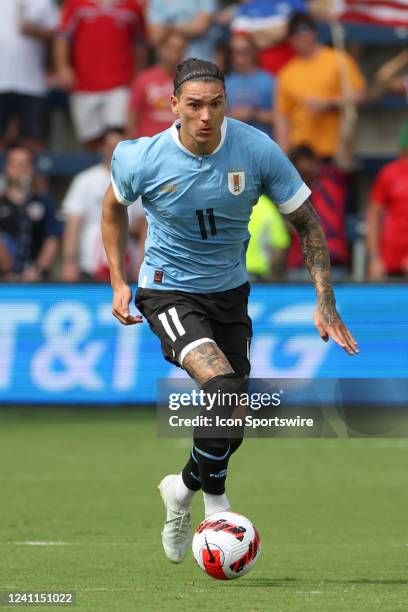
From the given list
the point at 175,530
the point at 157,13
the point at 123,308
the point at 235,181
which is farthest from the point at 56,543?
the point at 157,13

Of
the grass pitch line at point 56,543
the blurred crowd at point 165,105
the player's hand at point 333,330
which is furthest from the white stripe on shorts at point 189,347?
the blurred crowd at point 165,105

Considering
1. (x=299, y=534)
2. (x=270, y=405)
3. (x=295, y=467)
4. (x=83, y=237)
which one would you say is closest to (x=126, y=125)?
(x=83, y=237)

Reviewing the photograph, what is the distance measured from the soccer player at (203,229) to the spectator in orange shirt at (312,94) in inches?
346

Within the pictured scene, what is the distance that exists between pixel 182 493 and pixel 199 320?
40.8 inches

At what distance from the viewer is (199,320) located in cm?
725

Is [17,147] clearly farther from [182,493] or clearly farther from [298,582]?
[298,582]

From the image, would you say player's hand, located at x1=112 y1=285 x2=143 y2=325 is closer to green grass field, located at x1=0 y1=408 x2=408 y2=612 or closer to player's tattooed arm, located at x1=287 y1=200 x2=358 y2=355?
player's tattooed arm, located at x1=287 y1=200 x2=358 y2=355

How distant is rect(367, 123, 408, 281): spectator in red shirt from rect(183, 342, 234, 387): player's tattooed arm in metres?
8.02

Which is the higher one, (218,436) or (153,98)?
(218,436)

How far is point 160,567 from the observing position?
25.2 feet

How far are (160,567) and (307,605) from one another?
1.60 metres

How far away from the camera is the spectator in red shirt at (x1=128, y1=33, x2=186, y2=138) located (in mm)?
16344
